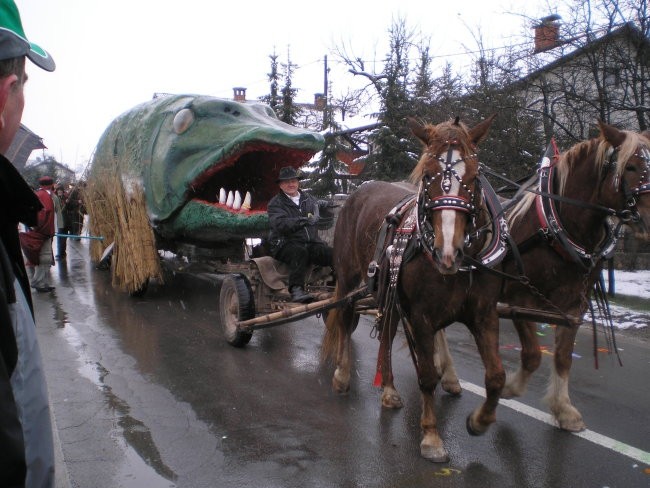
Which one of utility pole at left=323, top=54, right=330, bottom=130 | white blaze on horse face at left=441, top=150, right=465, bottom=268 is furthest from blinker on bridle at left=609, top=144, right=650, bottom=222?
utility pole at left=323, top=54, right=330, bottom=130

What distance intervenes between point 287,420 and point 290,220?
2.30 m

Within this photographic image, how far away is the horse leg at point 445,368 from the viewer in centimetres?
500

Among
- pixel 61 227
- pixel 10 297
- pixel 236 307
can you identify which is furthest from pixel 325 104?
pixel 10 297

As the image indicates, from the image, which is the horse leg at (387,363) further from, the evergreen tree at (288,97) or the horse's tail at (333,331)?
the evergreen tree at (288,97)

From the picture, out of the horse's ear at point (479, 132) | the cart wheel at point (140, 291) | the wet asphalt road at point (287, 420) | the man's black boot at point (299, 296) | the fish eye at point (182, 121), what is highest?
the fish eye at point (182, 121)

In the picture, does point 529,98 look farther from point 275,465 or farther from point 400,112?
point 275,465

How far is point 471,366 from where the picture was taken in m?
5.92

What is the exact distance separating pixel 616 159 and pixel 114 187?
7641mm

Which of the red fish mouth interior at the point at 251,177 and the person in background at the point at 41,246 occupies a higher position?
the red fish mouth interior at the point at 251,177

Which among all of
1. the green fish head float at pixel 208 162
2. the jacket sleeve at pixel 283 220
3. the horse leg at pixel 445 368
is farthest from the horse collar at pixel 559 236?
the green fish head float at pixel 208 162

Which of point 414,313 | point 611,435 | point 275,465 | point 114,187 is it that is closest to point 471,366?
point 611,435

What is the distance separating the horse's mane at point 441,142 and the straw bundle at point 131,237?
6.06 meters

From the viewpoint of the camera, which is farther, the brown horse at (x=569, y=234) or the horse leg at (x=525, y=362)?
the horse leg at (x=525, y=362)

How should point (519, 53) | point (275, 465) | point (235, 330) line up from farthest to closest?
point (519, 53) < point (235, 330) < point (275, 465)
